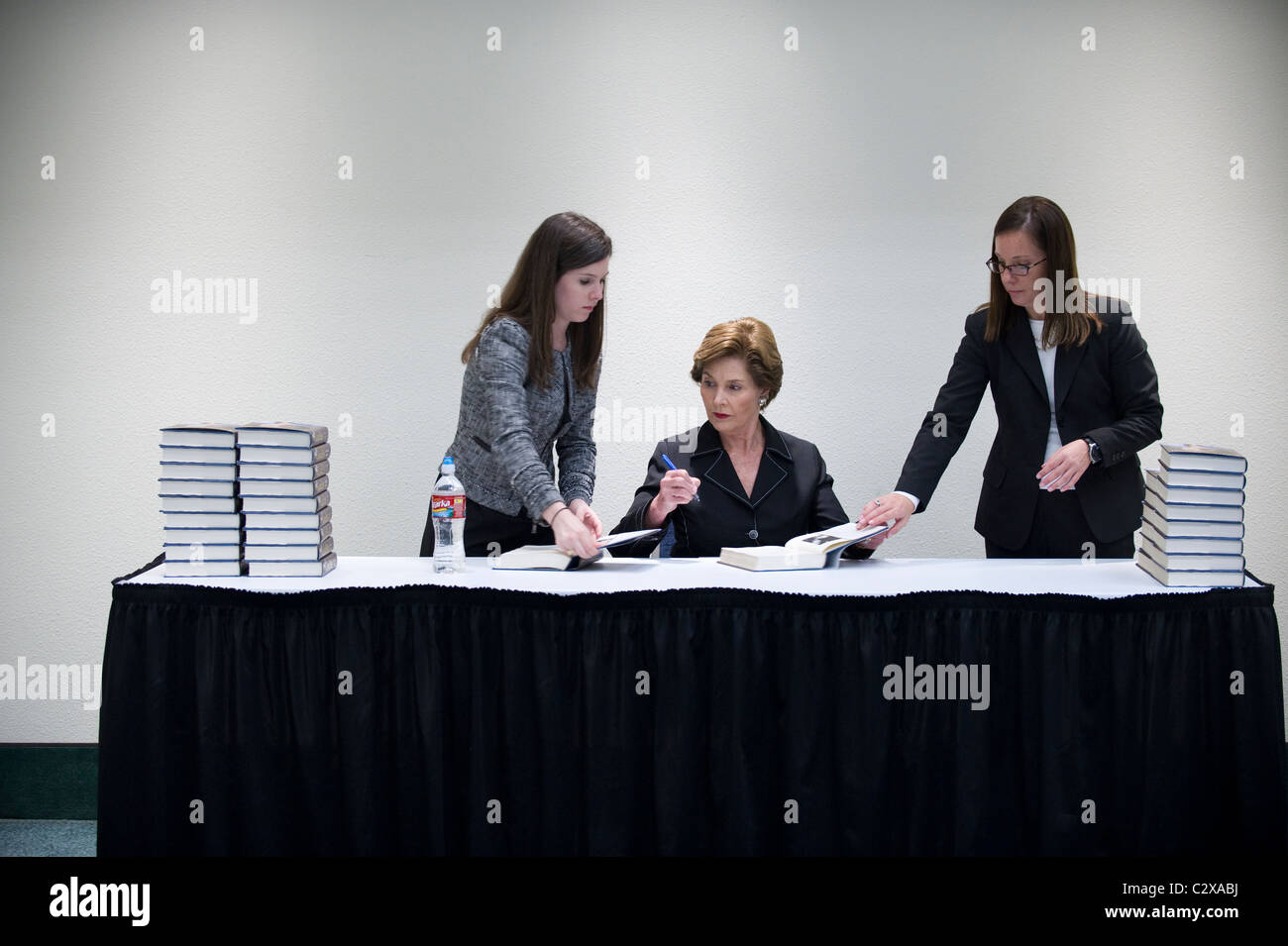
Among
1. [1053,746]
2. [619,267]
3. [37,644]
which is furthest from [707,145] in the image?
[37,644]

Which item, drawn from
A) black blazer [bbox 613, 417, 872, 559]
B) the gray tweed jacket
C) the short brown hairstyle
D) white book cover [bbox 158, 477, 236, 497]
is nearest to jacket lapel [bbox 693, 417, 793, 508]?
black blazer [bbox 613, 417, 872, 559]

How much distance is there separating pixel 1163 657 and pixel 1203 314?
182 centimetres

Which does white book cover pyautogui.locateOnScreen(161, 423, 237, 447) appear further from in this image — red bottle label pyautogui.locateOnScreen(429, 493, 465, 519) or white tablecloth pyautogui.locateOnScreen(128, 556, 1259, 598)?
red bottle label pyautogui.locateOnScreen(429, 493, 465, 519)

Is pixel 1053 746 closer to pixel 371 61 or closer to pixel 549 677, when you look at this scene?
pixel 549 677

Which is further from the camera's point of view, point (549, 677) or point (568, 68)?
point (568, 68)

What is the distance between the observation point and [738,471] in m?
2.74

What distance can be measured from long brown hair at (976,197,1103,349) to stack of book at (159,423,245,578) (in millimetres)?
1793

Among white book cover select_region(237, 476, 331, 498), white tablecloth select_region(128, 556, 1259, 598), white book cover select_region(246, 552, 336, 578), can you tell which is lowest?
white tablecloth select_region(128, 556, 1259, 598)

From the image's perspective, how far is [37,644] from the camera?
335 centimetres

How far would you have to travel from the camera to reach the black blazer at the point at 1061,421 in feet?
8.20

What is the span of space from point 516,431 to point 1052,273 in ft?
4.28

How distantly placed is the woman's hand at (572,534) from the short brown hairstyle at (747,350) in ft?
2.09

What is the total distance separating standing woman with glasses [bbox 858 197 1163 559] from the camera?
245 centimetres

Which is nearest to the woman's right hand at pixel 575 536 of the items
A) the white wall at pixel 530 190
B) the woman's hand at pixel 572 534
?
the woman's hand at pixel 572 534
